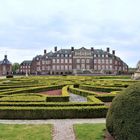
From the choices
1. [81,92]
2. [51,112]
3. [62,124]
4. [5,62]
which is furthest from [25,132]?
[5,62]

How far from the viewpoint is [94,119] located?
12.7 metres

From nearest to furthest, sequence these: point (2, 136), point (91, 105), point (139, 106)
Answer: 1. point (139, 106)
2. point (2, 136)
3. point (91, 105)

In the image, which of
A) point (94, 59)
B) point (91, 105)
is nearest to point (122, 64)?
point (94, 59)

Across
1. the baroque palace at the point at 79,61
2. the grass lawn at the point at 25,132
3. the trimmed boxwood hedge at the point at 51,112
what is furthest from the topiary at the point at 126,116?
the baroque palace at the point at 79,61

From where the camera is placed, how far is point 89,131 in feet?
33.4

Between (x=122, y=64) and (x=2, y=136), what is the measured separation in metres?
100

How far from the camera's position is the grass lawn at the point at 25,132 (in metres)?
9.52

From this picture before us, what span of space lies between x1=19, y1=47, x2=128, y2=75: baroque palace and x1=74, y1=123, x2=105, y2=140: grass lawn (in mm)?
89621

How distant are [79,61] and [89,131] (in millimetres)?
93777

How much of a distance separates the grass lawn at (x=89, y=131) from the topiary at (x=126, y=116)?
3.92 feet

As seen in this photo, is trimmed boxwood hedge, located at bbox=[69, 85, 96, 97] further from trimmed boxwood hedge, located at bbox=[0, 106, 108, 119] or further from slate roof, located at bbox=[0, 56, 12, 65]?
slate roof, located at bbox=[0, 56, 12, 65]

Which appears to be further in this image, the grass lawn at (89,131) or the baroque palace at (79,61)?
the baroque palace at (79,61)

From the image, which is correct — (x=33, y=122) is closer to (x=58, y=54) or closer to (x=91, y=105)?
(x=91, y=105)

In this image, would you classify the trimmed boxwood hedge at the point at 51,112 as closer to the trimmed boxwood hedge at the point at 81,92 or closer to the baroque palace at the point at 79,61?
the trimmed boxwood hedge at the point at 81,92
